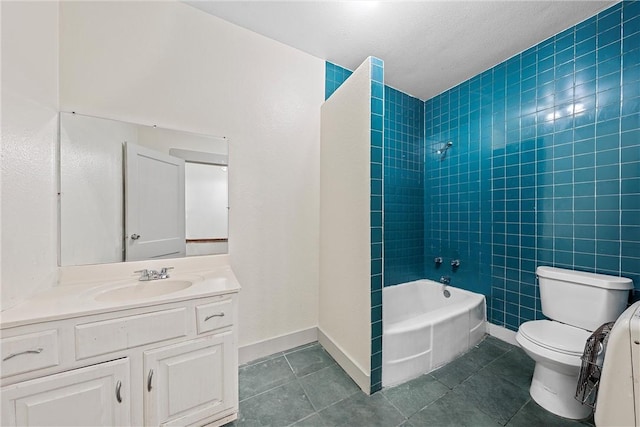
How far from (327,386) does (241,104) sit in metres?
2.15

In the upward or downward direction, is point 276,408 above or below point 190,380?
below

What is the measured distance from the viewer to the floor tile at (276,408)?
1305mm

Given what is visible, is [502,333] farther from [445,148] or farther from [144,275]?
[144,275]

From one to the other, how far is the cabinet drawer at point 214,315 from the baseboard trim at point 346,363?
0.95 meters

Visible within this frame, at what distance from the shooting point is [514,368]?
5.75 feet

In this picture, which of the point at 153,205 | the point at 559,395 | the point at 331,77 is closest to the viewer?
the point at 559,395

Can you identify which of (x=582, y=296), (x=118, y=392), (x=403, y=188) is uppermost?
(x=403, y=188)

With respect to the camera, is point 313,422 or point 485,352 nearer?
point 313,422

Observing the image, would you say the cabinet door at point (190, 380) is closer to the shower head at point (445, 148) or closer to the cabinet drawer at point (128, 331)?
the cabinet drawer at point (128, 331)

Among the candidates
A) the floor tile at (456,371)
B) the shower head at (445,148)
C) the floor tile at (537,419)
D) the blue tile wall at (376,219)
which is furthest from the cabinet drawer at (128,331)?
the shower head at (445,148)

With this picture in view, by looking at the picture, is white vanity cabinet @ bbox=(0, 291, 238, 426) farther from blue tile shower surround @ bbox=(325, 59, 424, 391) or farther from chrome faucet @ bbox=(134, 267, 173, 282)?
blue tile shower surround @ bbox=(325, 59, 424, 391)

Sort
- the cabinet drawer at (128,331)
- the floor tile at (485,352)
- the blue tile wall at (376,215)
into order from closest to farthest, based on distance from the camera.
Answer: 1. the cabinet drawer at (128,331)
2. the blue tile wall at (376,215)
3. the floor tile at (485,352)

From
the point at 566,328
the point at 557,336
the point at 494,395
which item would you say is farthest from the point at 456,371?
the point at 566,328

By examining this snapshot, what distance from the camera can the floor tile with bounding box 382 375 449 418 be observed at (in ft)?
4.63
